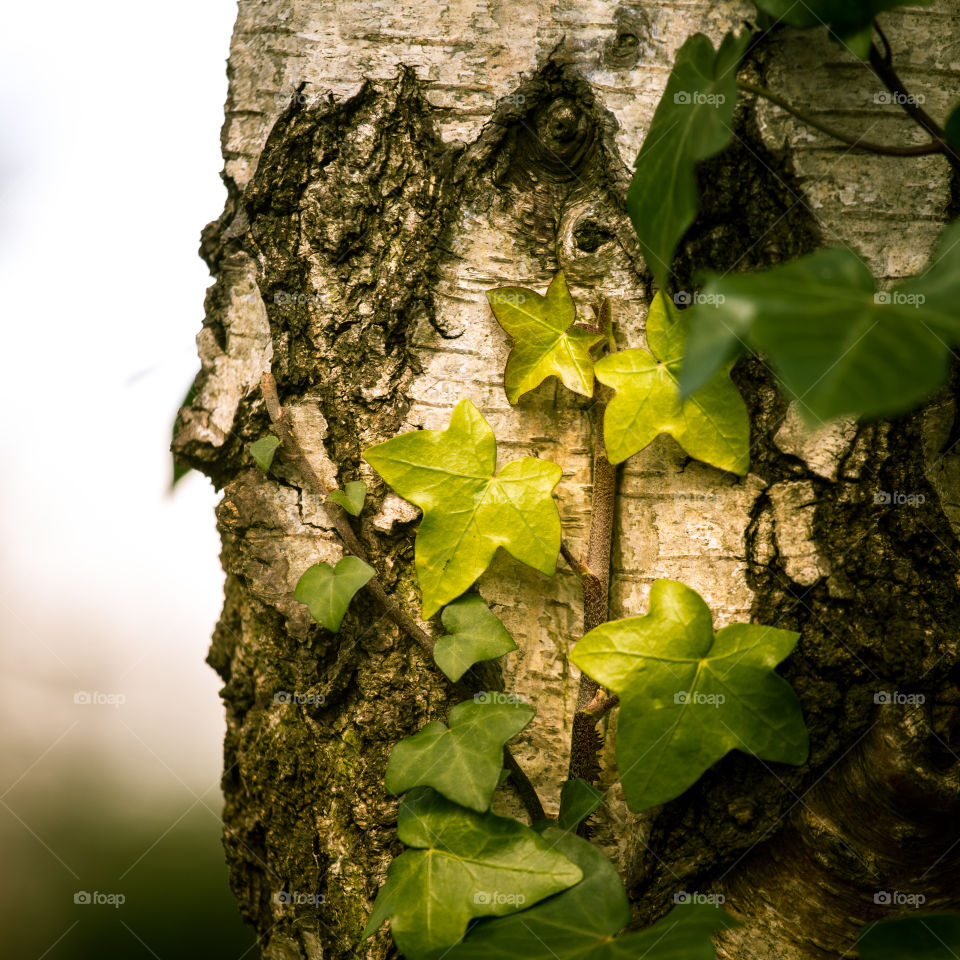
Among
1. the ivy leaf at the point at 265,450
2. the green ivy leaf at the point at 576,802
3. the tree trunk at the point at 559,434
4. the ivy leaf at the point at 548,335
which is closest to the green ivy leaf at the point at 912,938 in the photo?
the tree trunk at the point at 559,434

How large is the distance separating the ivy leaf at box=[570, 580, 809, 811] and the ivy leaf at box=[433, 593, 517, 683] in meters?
0.08

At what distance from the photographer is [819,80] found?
62cm

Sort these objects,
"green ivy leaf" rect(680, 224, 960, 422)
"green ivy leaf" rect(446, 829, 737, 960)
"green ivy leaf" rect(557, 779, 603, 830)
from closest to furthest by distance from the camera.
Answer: "green ivy leaf" rect(680, 224, 960, 422) < "green ivy leaf" rect(446, 829, 737, 960) < "green ivy leaf" rect(557, 779, 603, 830)

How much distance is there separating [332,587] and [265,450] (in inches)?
6.3

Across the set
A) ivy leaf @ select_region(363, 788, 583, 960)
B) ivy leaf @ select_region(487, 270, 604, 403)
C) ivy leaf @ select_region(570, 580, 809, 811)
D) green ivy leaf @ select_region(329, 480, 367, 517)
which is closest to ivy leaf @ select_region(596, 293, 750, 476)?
ivy leaf @ select_region(487, 270, 604, 403)

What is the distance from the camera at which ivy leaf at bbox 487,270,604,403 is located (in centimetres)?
64

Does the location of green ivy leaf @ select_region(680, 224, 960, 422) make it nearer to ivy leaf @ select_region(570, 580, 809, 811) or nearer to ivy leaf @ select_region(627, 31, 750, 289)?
ivy leaf @ select_region(627, 31, 750, 289)

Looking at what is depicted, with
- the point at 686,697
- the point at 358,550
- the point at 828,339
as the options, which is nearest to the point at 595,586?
the point at 686,697

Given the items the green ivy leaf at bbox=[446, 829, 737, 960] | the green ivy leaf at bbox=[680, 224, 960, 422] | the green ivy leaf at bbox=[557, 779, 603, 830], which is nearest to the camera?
the green ivy leaf at bbox=[680, 224, 960, 422]

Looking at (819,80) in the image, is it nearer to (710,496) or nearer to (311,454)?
(710,496)

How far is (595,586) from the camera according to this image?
25.2 inches

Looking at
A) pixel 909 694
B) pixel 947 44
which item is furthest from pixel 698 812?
pixel 947 44

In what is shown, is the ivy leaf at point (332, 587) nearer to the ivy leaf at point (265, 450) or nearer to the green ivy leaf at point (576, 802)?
the ivy leaf at point (265, 450)

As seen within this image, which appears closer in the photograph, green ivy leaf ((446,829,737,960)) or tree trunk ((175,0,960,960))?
green ivy leaf ((446,829,737,960))
